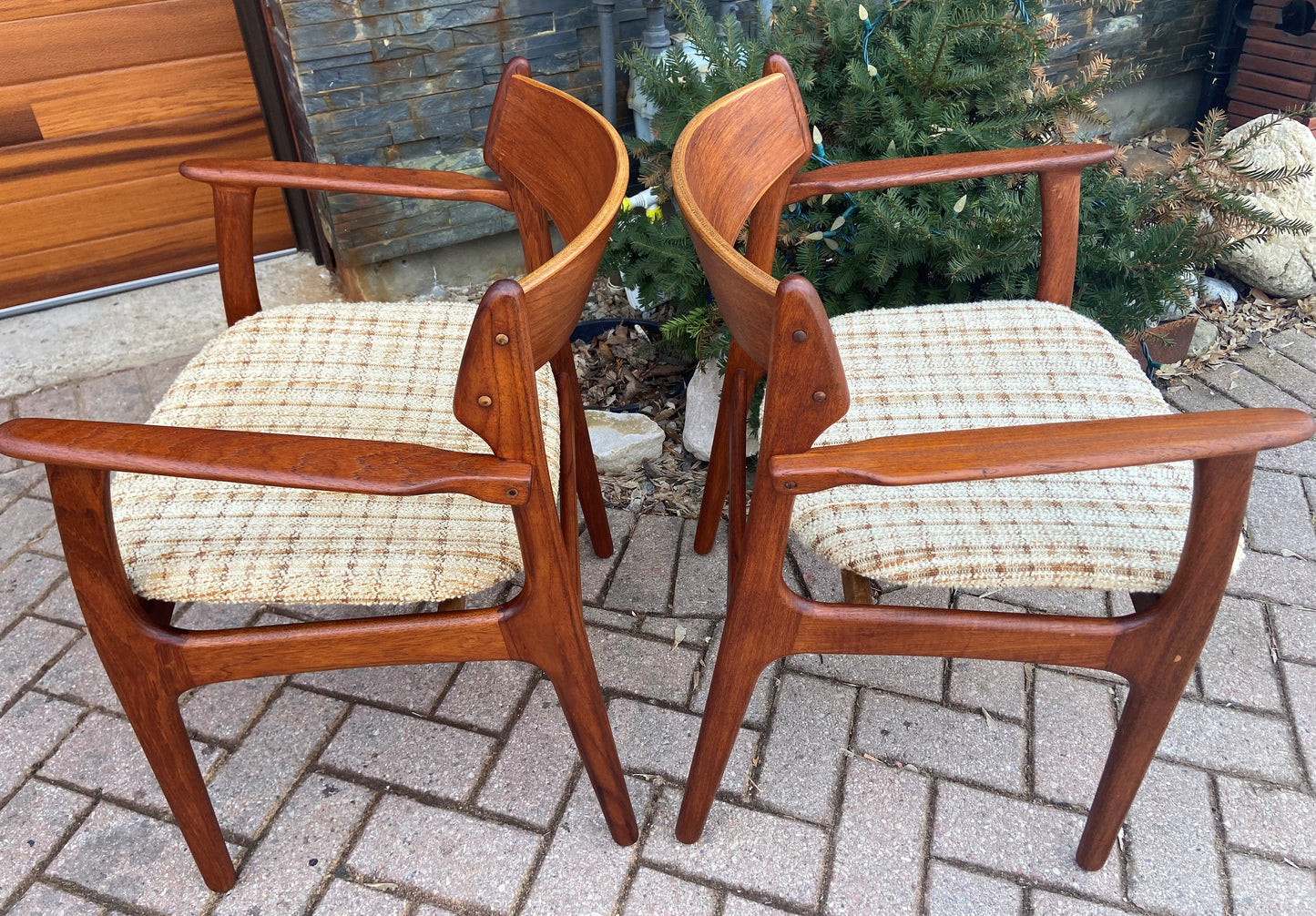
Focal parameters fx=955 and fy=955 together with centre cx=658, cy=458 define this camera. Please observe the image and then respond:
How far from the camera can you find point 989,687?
1.76 metres

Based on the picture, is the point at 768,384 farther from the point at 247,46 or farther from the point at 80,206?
the point at 80,206

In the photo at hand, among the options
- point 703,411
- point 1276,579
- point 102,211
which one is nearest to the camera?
point 1276,579

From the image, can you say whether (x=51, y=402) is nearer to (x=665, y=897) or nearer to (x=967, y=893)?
(x=665, y=897)

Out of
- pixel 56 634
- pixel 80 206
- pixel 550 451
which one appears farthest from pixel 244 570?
pixel 80 206

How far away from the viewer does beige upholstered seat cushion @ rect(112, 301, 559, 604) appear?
1184mm

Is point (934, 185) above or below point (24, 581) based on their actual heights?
Result: above

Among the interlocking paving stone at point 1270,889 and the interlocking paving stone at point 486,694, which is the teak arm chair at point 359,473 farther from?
the interlocking paving stone at point 1270,889

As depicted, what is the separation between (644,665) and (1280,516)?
1.48m

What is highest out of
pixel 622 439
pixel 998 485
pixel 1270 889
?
pixel 998 485

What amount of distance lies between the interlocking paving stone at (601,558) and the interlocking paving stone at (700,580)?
0.43 ft

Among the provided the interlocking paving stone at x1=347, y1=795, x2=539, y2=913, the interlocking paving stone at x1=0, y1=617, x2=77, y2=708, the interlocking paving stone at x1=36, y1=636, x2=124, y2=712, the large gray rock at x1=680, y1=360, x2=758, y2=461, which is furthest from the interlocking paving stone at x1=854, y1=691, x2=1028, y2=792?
the interlocking paving stone at x1=0, y1=617, x2=77, y2=708

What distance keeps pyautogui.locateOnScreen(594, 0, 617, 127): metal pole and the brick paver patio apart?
4.61 feet

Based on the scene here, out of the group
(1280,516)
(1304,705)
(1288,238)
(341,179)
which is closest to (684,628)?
(341,179)

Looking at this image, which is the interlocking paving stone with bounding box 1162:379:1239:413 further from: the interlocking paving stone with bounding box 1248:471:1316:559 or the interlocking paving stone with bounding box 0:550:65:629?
the interlocking paving stone with bounding box 0:550:65:629
